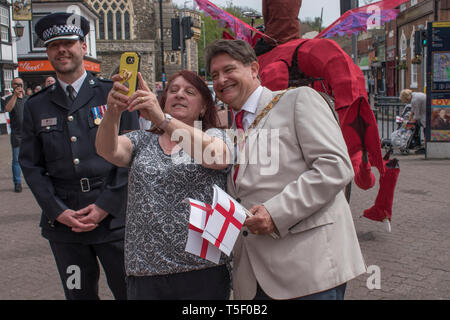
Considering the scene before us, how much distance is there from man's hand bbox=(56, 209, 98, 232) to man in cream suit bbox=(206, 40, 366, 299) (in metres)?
0.93

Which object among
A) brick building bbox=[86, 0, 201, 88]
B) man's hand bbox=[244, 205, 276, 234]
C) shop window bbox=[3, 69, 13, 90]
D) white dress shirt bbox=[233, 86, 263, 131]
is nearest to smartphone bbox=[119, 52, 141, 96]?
white dress shirt bbox=[233, 86, 263, 131]

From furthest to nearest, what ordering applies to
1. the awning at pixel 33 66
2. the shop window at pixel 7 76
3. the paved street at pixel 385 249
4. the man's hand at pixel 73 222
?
the awning at pixel 33 66, the shop window at pixel 7 76, the paved street at pixel 385 249, the man's hand at pixel 73 222

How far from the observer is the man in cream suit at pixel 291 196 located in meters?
2.09

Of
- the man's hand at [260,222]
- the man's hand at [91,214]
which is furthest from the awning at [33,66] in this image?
the man's hand at [260,222]

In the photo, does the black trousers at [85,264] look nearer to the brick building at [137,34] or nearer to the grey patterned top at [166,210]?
the grey patterned top at [166,210]

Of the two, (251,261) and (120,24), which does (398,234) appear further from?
(120,24)

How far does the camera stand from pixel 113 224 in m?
2.92

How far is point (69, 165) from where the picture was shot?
9.61 feet

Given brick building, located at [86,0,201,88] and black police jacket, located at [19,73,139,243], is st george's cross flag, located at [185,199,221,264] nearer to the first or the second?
black police jacket, located at [19,73,139,243]

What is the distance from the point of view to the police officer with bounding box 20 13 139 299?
2900mm

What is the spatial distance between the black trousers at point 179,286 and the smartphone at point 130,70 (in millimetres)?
832

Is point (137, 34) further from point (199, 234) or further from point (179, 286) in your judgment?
point (199, 234)
